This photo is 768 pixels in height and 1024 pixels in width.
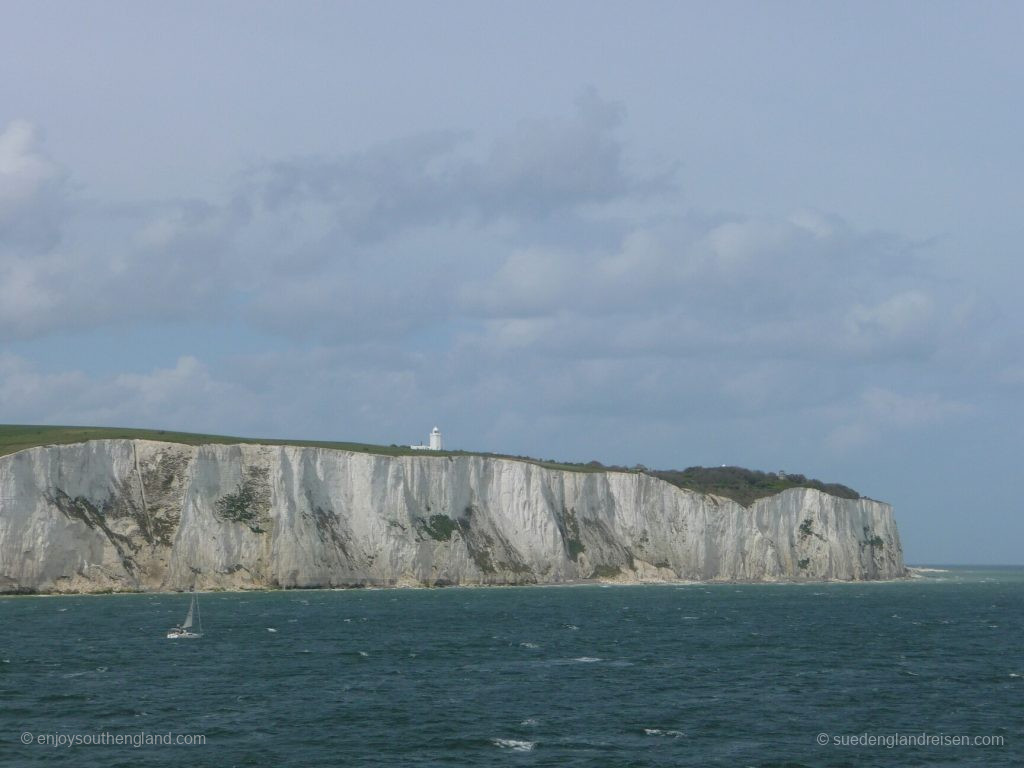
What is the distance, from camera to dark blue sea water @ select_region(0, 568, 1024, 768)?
115 feet

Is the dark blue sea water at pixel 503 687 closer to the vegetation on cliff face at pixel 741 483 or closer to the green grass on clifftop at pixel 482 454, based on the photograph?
the green grass on clifftop at pixel 482 454

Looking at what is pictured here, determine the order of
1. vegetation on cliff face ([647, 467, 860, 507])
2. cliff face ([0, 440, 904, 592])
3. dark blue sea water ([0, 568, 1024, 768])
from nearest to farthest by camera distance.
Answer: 1. dark blue sea water ([0, 568, 1024, 768])
2. cliff face ([0, 440, 904, 592])
3. vegetation on cliff face ([647, 467, 860, 507])

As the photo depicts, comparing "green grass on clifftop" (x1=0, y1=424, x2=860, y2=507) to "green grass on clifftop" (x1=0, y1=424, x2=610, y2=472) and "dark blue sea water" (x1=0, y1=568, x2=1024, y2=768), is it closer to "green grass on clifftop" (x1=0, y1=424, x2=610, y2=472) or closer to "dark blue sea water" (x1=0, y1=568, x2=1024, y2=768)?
"green grass on clifftop" (x1=0, y1=424, x2=610, y2=472)

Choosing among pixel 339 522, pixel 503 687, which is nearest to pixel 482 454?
pixel 339 522

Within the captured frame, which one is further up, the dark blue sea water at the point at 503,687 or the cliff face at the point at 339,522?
the cliff face at the point at 339,522

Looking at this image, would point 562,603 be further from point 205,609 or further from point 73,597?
point 73,597

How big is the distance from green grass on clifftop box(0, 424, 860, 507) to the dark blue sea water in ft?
69.1

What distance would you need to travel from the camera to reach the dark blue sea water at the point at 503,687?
115ft

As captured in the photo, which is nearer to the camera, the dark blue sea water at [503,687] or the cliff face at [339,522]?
the dark blue sea water at [503,687]

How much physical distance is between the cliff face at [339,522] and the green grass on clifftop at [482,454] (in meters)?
3.08

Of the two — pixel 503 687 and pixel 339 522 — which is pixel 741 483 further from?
pixel 503 687

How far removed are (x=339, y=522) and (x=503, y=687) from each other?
58.5m

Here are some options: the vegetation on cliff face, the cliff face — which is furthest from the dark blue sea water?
the vegetation on cliff face

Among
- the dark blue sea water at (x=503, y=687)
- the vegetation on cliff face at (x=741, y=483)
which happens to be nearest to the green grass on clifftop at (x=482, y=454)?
the vegetation on cliff face at (x=741, y=483)
